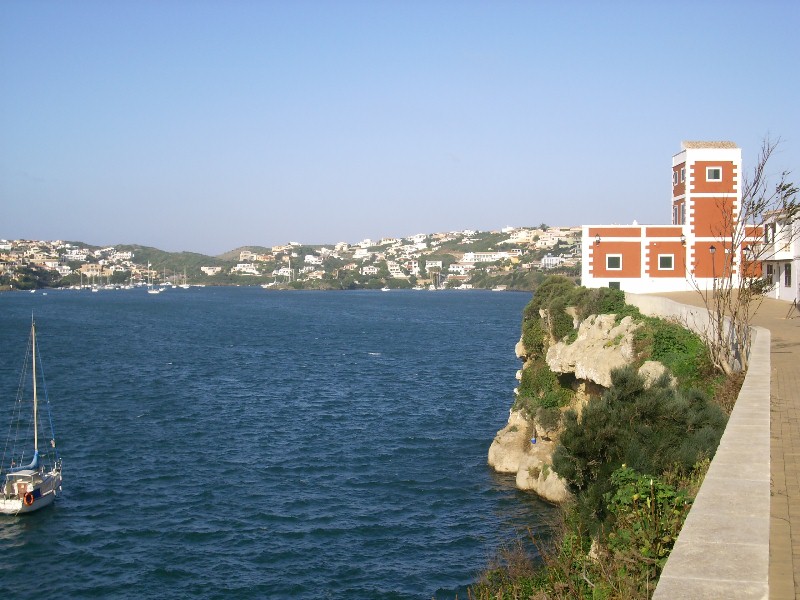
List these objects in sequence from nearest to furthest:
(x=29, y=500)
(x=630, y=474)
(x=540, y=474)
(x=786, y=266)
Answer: (x=630, y=474)
(x=29, y=500)
(x=540, y=474)
(x=786, y=266)

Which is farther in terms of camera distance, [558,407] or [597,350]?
[558,407]

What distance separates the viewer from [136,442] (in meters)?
33.0

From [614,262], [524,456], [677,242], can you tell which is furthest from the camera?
[677,242]

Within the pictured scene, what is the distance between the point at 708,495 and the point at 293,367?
5146cm

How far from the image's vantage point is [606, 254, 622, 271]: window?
3869cm

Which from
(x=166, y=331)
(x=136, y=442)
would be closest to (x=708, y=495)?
(x=136, y=442)

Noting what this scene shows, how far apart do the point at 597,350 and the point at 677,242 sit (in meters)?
16.5

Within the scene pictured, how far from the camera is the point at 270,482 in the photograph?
90.0 feet

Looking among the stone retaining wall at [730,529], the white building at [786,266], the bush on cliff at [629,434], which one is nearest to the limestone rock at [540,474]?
the bush on cliff at [629,434]

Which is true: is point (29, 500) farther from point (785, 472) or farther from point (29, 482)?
point (785, 472)

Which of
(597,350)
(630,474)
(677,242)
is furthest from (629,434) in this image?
(677,242)

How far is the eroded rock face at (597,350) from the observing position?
75.3 ft

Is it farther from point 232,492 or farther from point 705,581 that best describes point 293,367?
point 705,581

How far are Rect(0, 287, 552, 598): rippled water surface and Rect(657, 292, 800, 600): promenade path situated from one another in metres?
8.62
